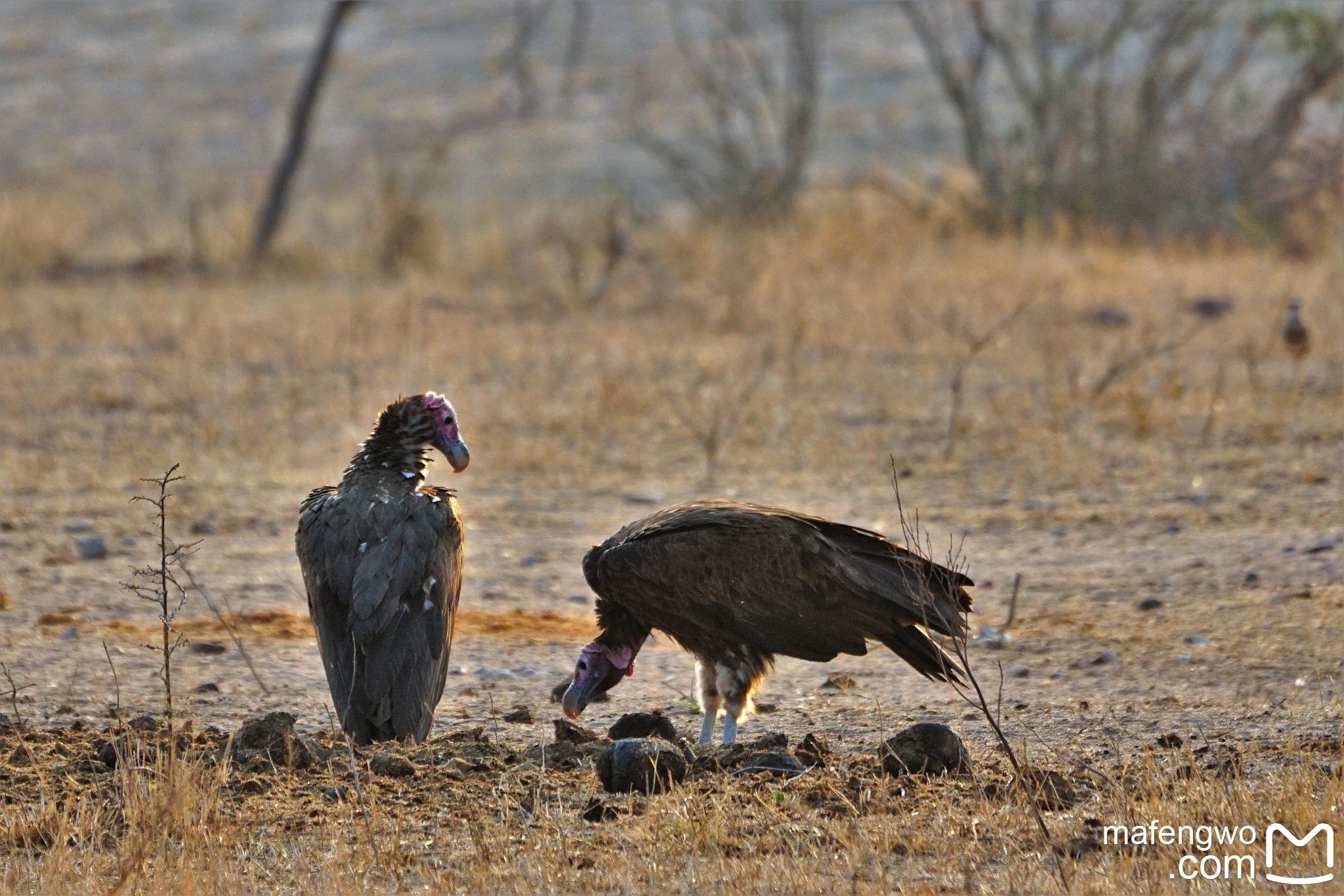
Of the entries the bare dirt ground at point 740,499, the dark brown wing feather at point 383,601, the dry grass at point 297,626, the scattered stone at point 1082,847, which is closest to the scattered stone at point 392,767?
the bare dirt ground at point 740,499

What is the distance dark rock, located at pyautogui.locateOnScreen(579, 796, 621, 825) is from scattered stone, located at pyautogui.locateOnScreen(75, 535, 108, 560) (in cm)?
401

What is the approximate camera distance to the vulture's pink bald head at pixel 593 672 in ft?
17.9

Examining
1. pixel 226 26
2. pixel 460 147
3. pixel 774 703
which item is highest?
pixel 226 26

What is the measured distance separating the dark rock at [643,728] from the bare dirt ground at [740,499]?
27 centimetres

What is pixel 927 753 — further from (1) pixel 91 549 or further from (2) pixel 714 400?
(2) pixel 714 400

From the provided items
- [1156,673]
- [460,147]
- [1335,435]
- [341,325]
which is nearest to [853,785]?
[1156,673]

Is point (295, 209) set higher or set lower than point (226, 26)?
lower

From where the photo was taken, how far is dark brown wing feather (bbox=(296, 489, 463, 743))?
509cm

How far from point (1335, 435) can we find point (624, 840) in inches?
259

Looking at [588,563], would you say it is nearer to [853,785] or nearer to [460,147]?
[853,785]

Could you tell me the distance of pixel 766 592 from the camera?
529 centimetres

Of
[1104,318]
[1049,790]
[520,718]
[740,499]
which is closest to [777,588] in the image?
[520,718]

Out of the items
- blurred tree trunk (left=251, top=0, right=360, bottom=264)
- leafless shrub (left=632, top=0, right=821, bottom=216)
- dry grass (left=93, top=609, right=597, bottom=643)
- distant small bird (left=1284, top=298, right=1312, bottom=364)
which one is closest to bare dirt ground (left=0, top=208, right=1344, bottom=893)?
dry grass (left=93, top=609, right=597, bottom=643)

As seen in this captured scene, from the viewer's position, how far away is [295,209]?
86.5 ft
